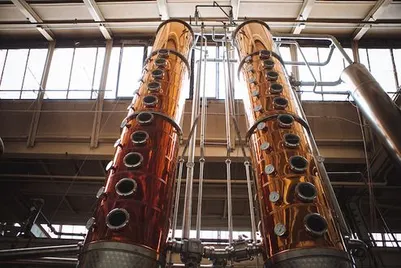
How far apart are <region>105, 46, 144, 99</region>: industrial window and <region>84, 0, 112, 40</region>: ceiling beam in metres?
0.34

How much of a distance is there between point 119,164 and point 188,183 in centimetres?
54

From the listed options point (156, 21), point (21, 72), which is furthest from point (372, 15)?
point (21, 72)

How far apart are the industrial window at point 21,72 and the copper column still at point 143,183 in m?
4.88

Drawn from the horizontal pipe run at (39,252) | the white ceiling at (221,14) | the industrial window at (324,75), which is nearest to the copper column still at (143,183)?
the horizontal pipe run at (39,252)

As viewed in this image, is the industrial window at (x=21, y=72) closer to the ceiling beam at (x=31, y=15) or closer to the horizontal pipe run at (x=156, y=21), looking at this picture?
the ceiling beam at (x=31, y=15)

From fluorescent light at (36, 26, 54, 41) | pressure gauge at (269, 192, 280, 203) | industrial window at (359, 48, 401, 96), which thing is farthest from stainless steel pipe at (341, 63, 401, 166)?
fluorescent light at (36, 26, 54, 41)

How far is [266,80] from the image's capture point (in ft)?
12.2

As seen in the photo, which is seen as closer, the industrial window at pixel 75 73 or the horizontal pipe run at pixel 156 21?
the horizontal pipe run at pixel 156 21

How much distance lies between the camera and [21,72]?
26.9 ft

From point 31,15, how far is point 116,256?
21.4 ft

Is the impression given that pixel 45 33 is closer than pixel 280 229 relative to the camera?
No

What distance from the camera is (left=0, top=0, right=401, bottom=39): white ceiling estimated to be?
7375mm

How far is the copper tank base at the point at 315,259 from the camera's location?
2.39 meters

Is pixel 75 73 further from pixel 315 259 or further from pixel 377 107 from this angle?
pixel 315 259
